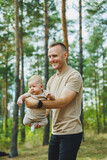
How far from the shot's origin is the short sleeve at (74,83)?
242 centimetres

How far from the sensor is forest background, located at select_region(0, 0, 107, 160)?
11594 mm

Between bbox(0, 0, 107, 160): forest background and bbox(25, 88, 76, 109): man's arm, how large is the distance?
8921mm

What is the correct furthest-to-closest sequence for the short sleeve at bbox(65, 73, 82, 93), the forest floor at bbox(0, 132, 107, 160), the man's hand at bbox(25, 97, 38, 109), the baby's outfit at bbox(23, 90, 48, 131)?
the forest floor at bbox(0, 132, 107, 160)
the baby's outfit at bbox(23, 90, 48, 131)
the short sleeve at bbox(65, 73, 82, 93)
the man's hand at bbox(25, 97, 38, 109)

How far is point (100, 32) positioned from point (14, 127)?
458 inches

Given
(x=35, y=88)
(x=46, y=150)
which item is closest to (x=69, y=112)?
(x=35, y=88)

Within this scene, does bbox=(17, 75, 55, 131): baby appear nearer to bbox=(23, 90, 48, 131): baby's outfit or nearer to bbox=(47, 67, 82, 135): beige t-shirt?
bbox=(23, 90, 48, 131): baby's outfit

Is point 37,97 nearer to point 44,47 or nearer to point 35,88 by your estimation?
point 35,88

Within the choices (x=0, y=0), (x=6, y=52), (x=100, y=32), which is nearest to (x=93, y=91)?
(x=100, y=32)

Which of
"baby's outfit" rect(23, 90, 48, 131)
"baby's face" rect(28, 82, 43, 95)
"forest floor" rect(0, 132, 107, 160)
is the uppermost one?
"baby's face" rect(28, 82, 43, 95)

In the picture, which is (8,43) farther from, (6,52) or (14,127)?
(14,127)

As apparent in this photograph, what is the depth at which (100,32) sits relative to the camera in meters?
18.2

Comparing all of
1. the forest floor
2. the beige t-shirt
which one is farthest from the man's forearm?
the forest floor

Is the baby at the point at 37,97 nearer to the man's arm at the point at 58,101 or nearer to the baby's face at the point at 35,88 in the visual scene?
the baby's face at the point at 35,88

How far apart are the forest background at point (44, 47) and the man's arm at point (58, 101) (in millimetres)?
8921
